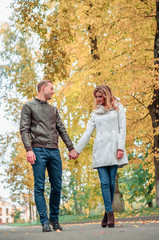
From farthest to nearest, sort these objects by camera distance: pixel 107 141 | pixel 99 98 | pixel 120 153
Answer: pixel 99 98 < pixel 107 141 < pixel 120 153

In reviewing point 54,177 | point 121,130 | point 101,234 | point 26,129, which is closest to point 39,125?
point 26,129

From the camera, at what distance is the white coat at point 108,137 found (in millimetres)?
5695

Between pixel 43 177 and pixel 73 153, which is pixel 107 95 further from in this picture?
pixel 43 177

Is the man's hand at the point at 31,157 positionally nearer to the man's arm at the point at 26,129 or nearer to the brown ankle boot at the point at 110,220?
the man's arm at the point at 26,129

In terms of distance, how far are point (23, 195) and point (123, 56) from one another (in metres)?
11.8

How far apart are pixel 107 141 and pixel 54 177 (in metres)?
0.93

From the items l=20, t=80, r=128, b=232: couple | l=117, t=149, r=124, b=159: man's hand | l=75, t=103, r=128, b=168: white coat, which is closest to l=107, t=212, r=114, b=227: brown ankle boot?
l=20, t=80, r=128, b=232: couple

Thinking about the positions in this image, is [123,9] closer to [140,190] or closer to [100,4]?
[100,4]

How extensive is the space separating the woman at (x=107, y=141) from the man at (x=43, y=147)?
470mm

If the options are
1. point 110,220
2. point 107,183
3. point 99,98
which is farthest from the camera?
point 99,98

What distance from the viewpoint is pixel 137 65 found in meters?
11.4

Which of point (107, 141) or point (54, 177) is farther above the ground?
point (107, 141)

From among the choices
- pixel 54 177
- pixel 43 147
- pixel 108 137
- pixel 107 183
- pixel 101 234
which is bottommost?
pixel 101 234

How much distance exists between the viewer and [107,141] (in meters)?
5.79
